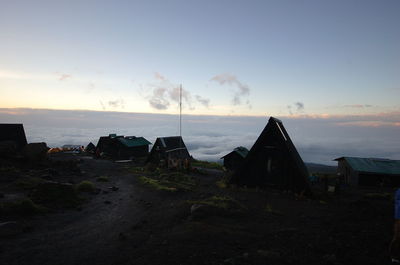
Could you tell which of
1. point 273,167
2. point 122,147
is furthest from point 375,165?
point 122,147

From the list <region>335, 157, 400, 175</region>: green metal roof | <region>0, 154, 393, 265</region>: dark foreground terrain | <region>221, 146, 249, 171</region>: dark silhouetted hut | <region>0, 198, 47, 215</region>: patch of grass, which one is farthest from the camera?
<region>221, 146, 249, 171</region>: dark silhouetted hut

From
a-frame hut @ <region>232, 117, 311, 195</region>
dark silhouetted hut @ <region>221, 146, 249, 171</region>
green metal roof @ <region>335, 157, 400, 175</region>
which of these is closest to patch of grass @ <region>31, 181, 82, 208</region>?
a-frame hut @ <region>232, 117, 311, 195</region>

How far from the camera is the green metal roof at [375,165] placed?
94.9ft

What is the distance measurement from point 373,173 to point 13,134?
186 ft

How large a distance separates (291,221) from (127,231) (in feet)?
27.1

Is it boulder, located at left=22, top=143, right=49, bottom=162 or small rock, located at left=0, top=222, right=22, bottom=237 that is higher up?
boulder, located at left=22, top=143, right=49, bottom=162

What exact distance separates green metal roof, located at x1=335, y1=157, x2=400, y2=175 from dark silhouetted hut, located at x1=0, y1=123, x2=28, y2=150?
A: 52.8 meters

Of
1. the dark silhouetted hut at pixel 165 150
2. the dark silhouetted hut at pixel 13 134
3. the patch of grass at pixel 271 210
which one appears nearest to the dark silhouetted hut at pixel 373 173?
the patch of grass at pixel 271 210

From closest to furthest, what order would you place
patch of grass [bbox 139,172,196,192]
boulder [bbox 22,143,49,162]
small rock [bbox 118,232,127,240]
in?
small rock [bbox 118,232,127,240]
patch of grass [bbox 139,172,196,192]
boulder [bbox 22,143,49,162]

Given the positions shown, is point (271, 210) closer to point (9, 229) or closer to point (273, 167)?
point (273, 167)

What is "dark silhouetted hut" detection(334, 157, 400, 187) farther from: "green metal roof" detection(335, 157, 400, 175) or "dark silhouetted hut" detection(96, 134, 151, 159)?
"dark silhouetted hut" detection(96, 134, 151, 159)

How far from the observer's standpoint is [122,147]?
51.8 meters

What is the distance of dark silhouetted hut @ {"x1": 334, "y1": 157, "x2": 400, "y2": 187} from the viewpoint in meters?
28.7

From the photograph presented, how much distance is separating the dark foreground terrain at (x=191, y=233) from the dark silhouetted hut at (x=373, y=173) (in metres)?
16.3
